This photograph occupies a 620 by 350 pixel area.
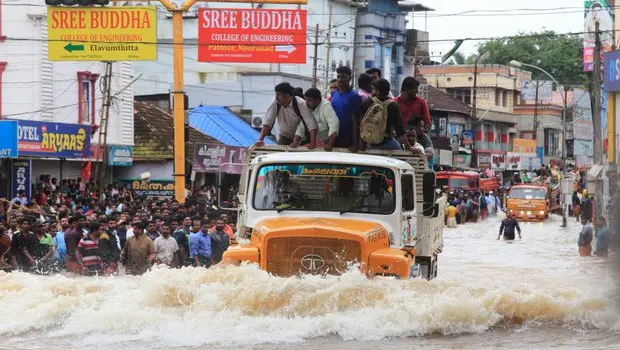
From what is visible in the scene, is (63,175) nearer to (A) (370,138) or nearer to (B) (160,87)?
(B) (160,87)

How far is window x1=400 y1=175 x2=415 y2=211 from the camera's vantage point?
1494cm

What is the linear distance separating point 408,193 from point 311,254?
1780 mm

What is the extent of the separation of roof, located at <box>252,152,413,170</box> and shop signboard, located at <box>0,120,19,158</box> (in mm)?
17045

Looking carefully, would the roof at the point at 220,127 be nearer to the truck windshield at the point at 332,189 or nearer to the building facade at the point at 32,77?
the building facade at the point at 32,77

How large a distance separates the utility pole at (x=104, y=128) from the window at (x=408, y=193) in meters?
23.8

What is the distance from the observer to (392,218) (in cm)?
1468

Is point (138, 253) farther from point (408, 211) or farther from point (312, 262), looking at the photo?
point (312, 262)

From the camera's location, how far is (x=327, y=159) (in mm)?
14719

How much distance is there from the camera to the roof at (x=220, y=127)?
50594 mm

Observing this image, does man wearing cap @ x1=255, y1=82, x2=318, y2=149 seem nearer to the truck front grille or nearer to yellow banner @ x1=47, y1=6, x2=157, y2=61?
the truck front grille

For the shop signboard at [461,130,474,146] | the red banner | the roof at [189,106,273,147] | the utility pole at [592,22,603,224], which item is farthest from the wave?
the shop signboard at [461,130,474,146]

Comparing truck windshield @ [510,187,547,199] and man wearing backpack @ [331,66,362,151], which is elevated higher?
man wearing backpack @ [331,66,362,151]

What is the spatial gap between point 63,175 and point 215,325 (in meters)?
27.8

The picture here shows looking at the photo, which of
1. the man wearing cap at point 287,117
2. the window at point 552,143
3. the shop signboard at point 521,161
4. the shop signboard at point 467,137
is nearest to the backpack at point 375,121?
the man wearing cap at point 287,117
